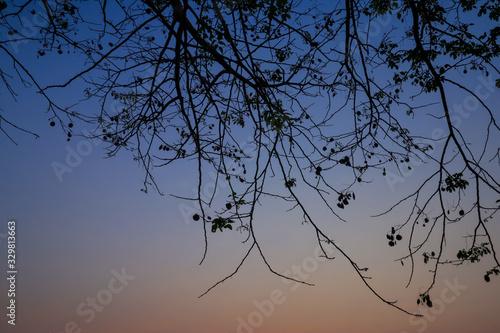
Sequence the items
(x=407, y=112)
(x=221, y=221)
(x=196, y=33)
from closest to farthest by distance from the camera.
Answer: (x=221, y=221)
(x=196, y=33)
(x=407, y=112)

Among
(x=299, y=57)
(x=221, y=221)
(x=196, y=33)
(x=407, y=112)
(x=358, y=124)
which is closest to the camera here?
(x=221, y=221)

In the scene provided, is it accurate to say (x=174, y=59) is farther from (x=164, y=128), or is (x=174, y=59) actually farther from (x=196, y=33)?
(x=164, y=128)

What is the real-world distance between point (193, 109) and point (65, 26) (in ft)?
5.55

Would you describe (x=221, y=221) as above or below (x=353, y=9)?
below

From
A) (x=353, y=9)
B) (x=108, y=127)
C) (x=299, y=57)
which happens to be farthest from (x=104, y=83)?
(x=353, y=9)

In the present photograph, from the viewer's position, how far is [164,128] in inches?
164

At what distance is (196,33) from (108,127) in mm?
1422

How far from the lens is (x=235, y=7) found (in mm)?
3691

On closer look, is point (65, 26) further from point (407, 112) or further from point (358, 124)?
point (407, 112)

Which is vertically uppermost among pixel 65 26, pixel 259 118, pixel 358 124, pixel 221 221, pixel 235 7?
pixel 65 26

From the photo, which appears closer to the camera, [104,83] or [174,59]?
[174,59]

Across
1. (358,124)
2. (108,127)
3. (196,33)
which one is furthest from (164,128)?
(358,124)

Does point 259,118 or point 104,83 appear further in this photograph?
point 104,83

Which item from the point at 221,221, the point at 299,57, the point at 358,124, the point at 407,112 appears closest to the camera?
the point at 221,221
